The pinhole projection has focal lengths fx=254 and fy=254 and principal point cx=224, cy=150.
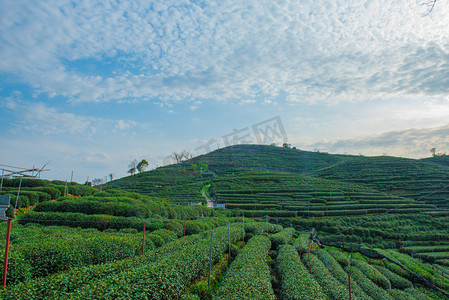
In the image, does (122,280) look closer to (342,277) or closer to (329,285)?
(329,285)

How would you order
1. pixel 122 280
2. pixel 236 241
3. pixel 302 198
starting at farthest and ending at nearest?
pixel 302 198, pixel 236 241, pixel 122 280

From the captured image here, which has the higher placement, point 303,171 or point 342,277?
point 303,171

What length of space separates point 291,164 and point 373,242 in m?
65.5

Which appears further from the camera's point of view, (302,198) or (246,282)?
(302,198)

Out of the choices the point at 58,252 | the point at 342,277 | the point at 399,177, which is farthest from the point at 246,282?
the point at 399,177

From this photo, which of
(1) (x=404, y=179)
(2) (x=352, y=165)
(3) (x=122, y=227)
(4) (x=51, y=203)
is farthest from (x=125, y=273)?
(2) (x=352, y=165)

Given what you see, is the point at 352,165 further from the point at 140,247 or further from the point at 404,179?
the point at 140,247

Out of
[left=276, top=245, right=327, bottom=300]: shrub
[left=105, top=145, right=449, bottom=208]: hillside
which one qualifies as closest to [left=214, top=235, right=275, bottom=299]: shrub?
[left=276, top=245, right=327, bottom=300]: shrub

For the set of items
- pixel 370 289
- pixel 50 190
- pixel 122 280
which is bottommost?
pixel 370 289

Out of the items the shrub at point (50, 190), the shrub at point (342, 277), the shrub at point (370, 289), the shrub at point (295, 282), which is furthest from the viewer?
the shrub at point (50, 190)

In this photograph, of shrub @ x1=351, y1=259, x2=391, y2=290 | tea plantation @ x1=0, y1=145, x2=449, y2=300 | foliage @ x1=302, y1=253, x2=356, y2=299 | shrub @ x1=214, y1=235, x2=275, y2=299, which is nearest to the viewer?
tea plantation @ x1=0, y1=145, x2=449, y2=300

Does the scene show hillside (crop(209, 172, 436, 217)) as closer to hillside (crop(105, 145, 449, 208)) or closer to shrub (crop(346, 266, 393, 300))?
hillside (crop(105, 145, 449, 208))

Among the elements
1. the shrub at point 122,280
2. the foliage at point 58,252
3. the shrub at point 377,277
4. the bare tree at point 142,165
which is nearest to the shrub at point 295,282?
the shrub at point 122,280

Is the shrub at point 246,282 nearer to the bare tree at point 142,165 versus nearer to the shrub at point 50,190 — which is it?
the shrub at point 50,190
